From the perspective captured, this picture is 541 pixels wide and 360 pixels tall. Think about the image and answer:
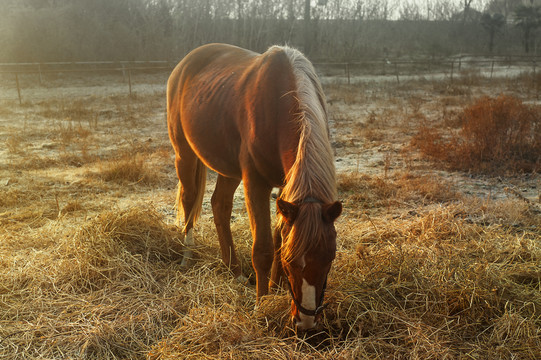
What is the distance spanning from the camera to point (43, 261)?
3.41 meters

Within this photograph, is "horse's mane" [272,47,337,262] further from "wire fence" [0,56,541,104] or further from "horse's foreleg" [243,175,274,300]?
"wire fence" [0,56,541,104]

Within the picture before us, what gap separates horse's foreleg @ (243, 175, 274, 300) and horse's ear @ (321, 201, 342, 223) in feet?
2.64

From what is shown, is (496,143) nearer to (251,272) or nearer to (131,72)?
(251,272)

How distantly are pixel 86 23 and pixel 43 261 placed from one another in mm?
24010

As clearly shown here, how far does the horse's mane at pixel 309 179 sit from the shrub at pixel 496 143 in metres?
4.54

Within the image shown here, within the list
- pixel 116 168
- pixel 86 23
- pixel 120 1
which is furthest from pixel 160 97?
pixel 120 1

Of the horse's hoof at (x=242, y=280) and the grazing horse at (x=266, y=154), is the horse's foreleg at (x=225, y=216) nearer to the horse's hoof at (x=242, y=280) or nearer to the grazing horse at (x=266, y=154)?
the grazing horse at (x=266, y=154)

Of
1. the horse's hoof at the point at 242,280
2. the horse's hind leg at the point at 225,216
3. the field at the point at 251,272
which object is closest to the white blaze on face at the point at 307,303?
the field at the point at 251,272

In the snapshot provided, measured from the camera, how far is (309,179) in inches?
83.0

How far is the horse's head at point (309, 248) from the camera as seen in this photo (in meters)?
1.99

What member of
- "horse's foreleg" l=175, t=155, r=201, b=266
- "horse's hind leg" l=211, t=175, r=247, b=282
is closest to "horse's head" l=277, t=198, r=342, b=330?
"horse's hind leg" l=211, t=175, r=247, b=282

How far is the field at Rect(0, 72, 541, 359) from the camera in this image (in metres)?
2.39

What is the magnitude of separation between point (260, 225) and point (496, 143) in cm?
→ 498

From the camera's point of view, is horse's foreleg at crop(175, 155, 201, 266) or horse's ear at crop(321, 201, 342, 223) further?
horse's foreleg at crop(175, 155, 201, 266)
